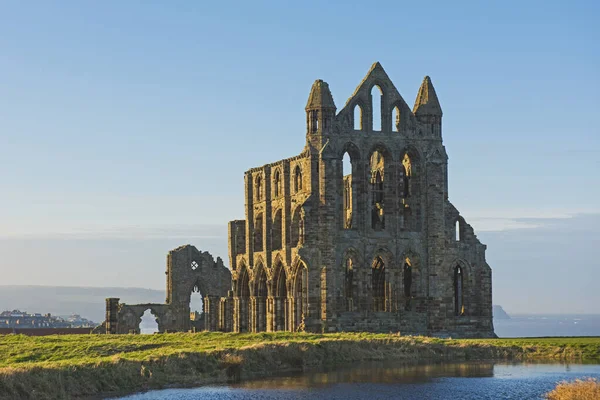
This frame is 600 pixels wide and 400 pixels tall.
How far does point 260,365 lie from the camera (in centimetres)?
5950

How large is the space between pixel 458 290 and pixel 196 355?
30767mm

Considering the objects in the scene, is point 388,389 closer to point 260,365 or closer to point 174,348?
point 260,365

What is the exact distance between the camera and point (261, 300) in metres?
86.7

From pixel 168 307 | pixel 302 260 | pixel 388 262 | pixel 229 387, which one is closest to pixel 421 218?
pixel 388 262

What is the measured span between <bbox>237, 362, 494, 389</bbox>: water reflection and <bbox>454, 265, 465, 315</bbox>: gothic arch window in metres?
19.4

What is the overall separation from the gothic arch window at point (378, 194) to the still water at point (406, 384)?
21653mm

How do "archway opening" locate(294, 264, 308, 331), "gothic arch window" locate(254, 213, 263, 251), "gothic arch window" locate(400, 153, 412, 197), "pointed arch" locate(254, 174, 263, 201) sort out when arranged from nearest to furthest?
"archway opening" locate(294, 264, 308, 331) → "gothic arch window" locate(400, 153, 412, 197) → "gothic arch window" locate(254, 213, 263, 251) → "pointed arch" locate(254, 174, 263, 201)

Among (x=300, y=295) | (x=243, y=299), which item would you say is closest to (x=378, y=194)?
(x=300, y=295)

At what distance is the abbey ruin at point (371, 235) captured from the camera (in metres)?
79.0

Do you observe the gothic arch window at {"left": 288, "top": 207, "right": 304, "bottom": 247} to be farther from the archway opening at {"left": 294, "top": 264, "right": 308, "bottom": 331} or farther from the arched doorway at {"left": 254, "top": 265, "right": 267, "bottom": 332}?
the arched doorway at {"left": 254, "top": 265, "right": 267, "bottom": 332}

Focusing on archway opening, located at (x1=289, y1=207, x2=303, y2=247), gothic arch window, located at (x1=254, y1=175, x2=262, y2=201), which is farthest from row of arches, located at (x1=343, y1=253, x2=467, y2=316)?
gothic arch window, located at (x1=254, y1=175, x2=262, y2=201)

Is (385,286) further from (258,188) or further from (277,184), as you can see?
(258,188)

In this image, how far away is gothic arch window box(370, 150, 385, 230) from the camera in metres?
83.2

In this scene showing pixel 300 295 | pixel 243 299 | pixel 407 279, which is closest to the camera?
pixel 300 295
